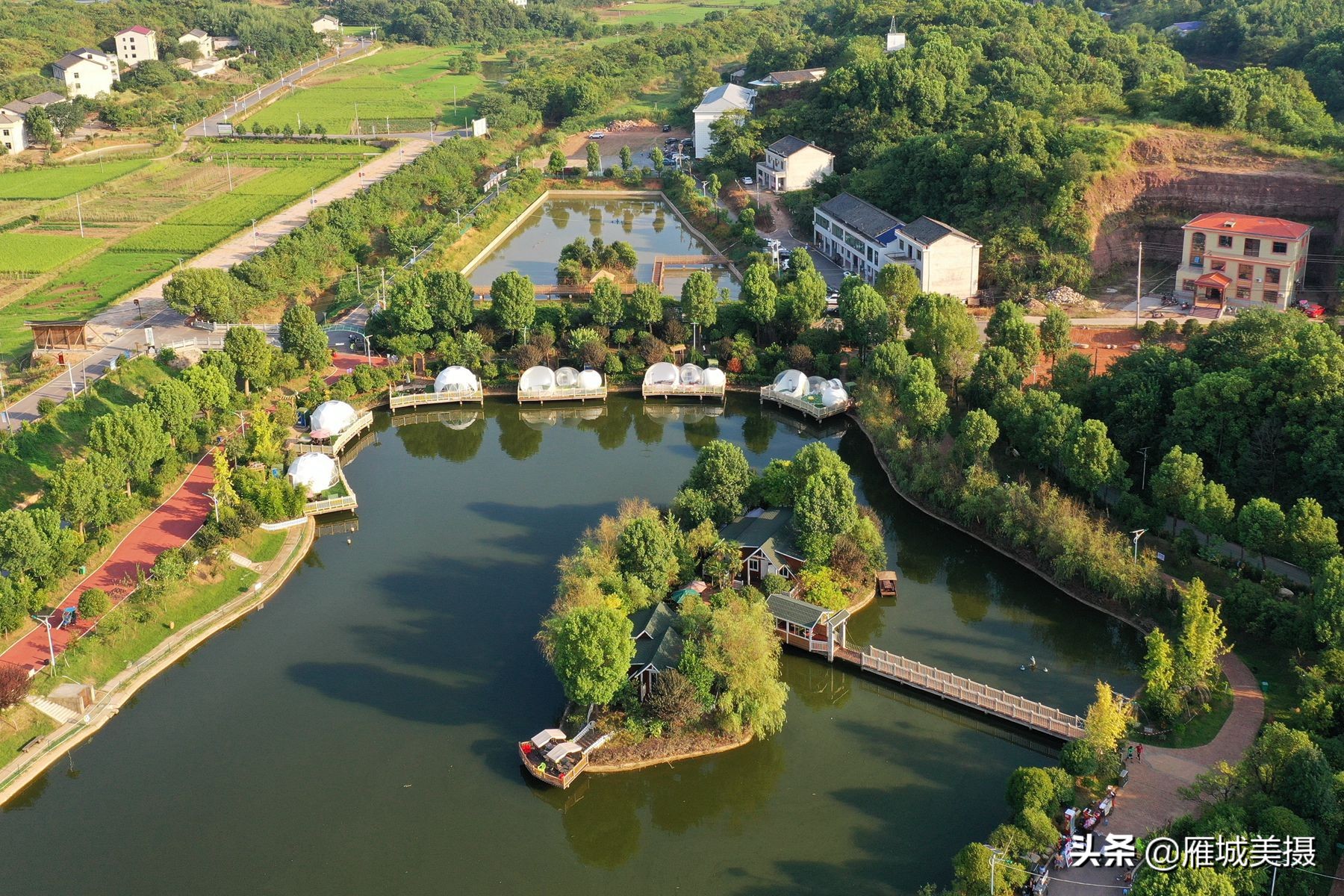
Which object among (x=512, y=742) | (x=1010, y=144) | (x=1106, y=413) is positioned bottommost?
(x=512, y=742)

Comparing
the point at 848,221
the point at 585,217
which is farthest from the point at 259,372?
the point at 585,217

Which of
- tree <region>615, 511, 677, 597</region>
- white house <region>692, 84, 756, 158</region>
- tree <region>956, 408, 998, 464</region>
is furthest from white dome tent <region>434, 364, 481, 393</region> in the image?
white house <region>692, 84, 756, 158</region>

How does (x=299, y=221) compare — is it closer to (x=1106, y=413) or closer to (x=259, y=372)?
(x=259, y=372)

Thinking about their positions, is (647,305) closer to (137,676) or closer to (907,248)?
(907,248)

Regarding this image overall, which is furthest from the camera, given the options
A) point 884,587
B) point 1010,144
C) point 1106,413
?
point 1010,144

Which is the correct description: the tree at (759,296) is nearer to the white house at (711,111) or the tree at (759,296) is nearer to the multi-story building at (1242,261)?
the multi-story building at (1242,261)

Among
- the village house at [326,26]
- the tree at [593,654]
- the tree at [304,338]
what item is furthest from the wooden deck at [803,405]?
the village house at [326,26]
